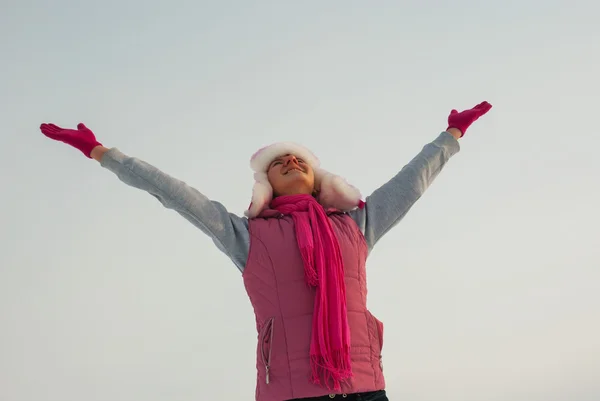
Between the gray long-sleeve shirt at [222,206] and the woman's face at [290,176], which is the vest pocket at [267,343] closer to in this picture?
the gray long-sleeve shirt at [222,206]

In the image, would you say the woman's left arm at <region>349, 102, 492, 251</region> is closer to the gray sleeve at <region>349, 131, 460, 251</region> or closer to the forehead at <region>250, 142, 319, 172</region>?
the gray sleeve at <region>349, 131, 460, 251</region>

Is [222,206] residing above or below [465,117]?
below

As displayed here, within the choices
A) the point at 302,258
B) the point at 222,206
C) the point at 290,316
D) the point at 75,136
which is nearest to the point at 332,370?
the point at 290,316

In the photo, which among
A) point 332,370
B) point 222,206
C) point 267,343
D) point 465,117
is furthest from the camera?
point 465,117

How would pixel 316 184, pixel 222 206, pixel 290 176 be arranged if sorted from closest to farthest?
pixel 222 206 < pixel 290 176 < pixel 316 184

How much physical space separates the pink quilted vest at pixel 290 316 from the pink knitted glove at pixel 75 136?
73 cm

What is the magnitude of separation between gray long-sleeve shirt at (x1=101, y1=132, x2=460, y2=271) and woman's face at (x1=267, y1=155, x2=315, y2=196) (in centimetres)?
24

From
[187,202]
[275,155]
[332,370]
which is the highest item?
[275,155]

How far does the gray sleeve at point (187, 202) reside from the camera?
2.87m

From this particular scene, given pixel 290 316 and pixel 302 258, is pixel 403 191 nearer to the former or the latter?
pixel 302 258

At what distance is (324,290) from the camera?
279cm

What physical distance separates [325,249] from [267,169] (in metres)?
0.64

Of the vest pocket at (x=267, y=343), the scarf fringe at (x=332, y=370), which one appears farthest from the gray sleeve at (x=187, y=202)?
the scarf fringe at (x=332, y=370)

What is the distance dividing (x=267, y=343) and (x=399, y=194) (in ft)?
3.12
